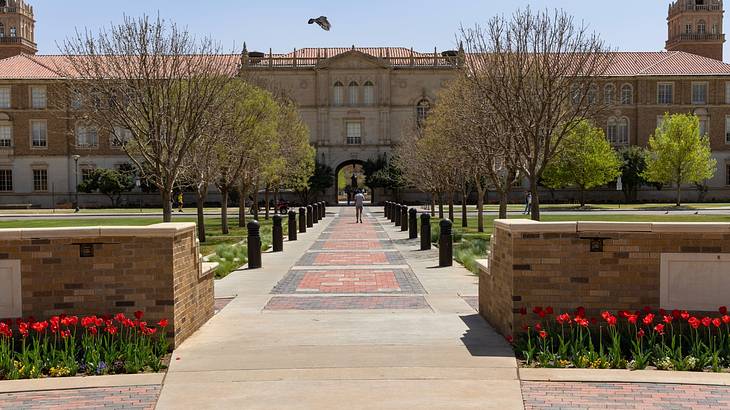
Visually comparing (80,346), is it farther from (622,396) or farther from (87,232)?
(622,396)

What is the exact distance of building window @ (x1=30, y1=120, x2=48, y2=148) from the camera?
77438 millimetres

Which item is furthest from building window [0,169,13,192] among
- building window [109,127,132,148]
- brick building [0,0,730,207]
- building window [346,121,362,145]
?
building window [109,127,132,148]

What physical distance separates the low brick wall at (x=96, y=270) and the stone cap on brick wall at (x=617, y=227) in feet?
11.5

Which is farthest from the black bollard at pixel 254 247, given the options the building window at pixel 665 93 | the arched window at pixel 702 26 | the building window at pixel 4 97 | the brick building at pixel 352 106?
the arched window at pixel 702 26

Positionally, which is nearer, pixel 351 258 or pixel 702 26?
pixel 351 258

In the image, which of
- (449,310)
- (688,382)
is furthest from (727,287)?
(449,310)

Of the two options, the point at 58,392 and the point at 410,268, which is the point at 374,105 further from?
the point at 58,392

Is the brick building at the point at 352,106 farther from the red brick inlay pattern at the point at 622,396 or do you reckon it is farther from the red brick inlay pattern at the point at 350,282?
the red brick inlay pattern at the point at 622,396

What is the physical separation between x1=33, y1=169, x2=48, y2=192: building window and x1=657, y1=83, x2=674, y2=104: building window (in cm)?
5855

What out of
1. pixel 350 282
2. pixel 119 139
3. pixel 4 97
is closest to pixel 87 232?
pixel 350 282

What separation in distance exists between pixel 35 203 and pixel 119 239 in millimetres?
75190

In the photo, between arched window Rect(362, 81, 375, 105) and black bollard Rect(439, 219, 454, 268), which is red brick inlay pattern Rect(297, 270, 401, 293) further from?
arched window Rect(362, 81, 375, 105)

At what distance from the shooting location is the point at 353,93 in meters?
81.0

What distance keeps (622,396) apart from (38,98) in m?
78.2
